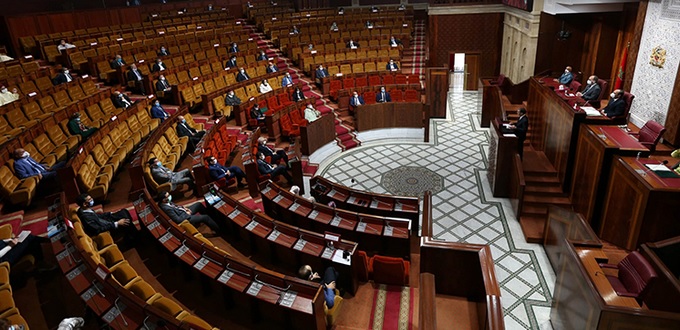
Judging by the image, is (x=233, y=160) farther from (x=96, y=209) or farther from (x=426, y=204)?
(x=426, y=204)

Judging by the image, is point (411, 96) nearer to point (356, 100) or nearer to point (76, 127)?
point (356, 100)

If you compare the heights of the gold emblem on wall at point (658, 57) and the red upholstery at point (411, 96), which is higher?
the gold emblem on wall at point (658, 57)

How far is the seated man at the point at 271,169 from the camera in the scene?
6078 mm

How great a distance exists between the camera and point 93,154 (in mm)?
5578

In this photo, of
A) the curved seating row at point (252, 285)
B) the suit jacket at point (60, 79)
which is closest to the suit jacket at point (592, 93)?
the curved seating row at point (252, 285)

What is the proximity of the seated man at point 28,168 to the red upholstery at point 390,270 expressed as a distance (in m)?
3.84

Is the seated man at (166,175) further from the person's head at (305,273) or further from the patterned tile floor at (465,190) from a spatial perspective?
the patterned tile floor at (465,190)

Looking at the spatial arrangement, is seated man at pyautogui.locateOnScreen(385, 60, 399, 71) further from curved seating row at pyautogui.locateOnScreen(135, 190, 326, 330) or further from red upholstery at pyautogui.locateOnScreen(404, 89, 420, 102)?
curved seating row at pyautogui.locateOnScreen(135, 190, 326, 330)

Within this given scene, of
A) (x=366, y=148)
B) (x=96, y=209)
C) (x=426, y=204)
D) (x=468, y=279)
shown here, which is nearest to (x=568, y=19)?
(x=366, y=148)

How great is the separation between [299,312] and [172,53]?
8924 mm

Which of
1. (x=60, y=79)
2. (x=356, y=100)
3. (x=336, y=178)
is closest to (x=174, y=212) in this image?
(x=336, y=178)

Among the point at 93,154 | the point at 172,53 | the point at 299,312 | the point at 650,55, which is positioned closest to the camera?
the point at 299,312

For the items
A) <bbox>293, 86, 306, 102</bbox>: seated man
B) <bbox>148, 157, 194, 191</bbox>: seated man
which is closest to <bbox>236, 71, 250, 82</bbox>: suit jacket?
<bbox>293, 86, 306, 102</bbox>: seated man

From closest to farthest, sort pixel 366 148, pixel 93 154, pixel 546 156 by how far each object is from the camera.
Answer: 1. pixel 93 154
2. pixel 546 156
3. pixel 366 148
